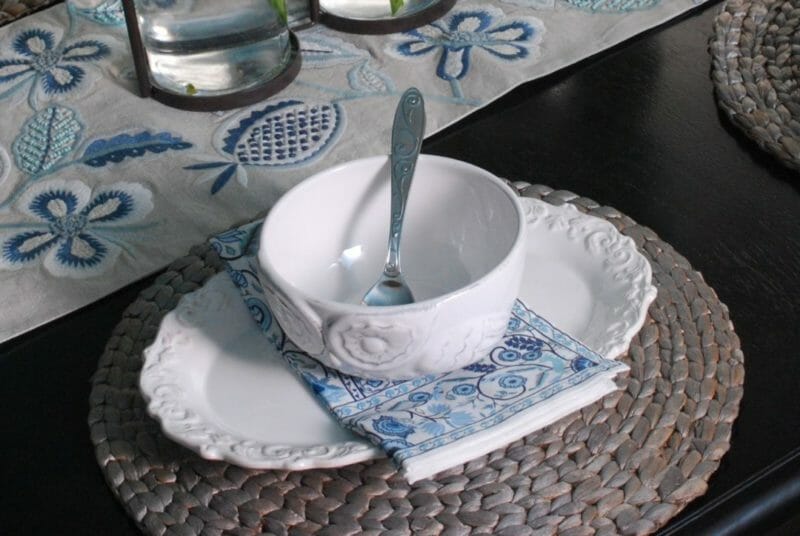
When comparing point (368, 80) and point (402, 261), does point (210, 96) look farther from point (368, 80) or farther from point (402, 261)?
point (402, 261)

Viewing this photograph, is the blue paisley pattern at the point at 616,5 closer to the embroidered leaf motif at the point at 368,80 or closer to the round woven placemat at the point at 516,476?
the embroidered leaf motif at the point at 368,80

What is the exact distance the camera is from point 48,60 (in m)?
0.83

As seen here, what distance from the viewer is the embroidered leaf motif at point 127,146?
0.72 meters

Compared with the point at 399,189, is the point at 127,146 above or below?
below

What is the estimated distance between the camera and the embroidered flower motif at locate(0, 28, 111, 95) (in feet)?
2.63

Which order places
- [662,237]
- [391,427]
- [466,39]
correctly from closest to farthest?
[391,427] → [662,237] → [466,39]

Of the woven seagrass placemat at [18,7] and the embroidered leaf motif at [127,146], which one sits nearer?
the embroidered leaf motif at [127,146]

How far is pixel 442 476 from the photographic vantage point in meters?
0.46

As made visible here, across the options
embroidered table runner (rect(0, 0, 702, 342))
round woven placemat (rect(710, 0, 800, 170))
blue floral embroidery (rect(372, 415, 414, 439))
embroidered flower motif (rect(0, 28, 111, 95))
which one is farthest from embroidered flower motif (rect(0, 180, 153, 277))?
round woven placemat (rect(710, 0, 800, 170))

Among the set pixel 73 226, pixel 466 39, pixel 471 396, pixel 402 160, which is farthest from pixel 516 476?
pixel 466 39

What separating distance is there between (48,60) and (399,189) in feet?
1.33

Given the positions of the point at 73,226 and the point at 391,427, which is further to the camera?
the point at 73,226

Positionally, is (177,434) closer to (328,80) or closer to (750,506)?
(750,506)

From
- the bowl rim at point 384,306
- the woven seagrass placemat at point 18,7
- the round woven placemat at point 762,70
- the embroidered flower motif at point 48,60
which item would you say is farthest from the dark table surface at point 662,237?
the woven seagrass placemat at point 18,7
